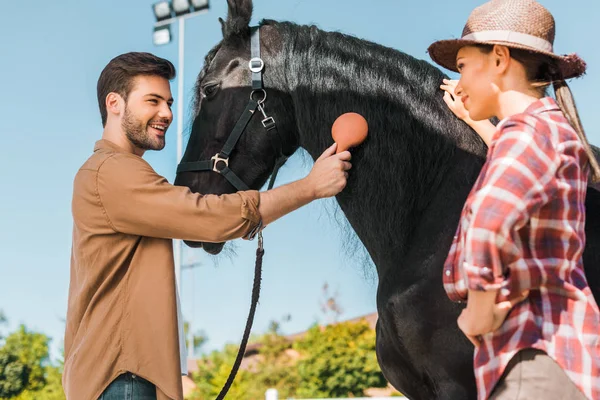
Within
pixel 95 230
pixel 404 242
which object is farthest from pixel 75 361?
pixel 404 242

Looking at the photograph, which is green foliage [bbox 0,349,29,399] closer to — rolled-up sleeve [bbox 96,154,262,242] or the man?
the man

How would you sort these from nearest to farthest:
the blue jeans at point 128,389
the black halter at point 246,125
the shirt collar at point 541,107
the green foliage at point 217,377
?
the shirt collar at point 541,107 → the blue jeans at point 128,389 → the black halter at point 246,125 → the green foliage at point 217,377

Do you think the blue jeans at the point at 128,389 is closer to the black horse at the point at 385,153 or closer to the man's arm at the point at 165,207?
the man's arm at the point at 165,207

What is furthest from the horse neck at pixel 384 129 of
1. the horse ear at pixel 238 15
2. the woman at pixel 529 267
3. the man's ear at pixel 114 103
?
the woman at pixel 529 267

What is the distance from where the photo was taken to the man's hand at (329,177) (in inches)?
107

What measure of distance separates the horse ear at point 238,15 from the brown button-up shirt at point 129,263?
2.85 ft

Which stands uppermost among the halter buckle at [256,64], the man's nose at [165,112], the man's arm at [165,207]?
the halter buckle at [256,64]

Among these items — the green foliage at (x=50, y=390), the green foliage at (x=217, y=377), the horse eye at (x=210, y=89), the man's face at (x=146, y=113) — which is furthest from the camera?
the green foliage at (x=50, y=390)

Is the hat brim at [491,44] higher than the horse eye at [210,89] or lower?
lower

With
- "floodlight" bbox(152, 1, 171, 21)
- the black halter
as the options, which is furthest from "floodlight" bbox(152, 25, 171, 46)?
the black halter

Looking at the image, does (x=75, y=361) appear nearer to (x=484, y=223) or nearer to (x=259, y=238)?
(x=259, y=238)

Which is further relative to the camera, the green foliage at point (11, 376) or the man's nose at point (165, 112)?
the green foliage at point (11, 376)

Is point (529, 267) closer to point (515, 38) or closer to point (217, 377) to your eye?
point (515, 38)

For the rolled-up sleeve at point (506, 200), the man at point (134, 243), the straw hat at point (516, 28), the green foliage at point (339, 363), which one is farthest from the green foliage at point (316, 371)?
the rolled-up sleeve at point (506, 200)
